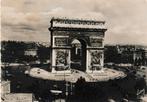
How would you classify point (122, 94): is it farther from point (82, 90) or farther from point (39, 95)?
point (39, 95)

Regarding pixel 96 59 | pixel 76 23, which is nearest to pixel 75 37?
pixel 76 23

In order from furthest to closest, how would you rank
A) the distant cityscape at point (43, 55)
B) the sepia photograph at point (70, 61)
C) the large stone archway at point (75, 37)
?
1. the distant cityscape at point (43, 55)
2. the large stone archway at point (75, 37)
3. the sepia photograph at point (70, 61)

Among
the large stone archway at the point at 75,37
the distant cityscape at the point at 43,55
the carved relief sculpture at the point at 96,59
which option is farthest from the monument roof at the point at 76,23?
the distant cityscape at the point at 43,55

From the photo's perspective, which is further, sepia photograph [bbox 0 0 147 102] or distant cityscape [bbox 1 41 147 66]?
distant cityscape [bbox 1 41 147 66]

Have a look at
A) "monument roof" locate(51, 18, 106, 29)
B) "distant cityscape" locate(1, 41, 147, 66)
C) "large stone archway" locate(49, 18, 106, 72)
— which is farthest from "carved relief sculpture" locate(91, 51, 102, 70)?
"distant cityscape" locate(1, 41, 147, 66)

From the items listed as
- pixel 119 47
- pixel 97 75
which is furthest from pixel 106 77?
pixel 119 47

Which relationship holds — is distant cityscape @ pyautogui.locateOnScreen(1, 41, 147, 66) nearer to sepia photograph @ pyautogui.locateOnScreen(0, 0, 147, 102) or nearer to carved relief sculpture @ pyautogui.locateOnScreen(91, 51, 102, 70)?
sepia photograph @ pyautogui.locateOnScreen(0, 0, 147, 102)

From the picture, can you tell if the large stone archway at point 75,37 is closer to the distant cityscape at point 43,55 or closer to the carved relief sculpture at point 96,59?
the carved relief sculpture at point 96,59

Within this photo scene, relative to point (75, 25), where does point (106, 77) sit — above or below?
below
